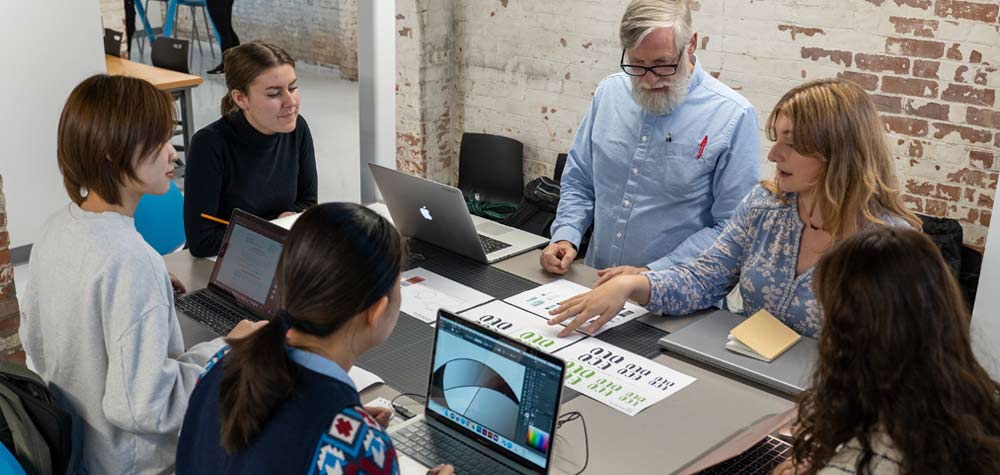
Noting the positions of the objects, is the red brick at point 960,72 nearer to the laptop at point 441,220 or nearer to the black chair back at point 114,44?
the laptop at point 441,220

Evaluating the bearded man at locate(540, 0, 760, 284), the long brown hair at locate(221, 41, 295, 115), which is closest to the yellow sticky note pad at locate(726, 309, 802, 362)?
the bearded man at locate(540, 0, 760, 284)

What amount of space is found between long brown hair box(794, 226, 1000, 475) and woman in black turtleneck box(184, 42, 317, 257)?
2105 mm

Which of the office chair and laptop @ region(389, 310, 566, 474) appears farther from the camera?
the office chair

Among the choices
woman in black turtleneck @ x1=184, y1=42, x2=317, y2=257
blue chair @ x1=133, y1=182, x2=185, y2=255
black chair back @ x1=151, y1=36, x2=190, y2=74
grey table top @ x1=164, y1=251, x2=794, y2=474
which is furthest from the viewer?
black chair back @ x1=151, y1=36, x2=190, y2=74

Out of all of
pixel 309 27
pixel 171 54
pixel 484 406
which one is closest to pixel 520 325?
pixel 484 406

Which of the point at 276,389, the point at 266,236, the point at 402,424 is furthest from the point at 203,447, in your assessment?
the point at 266,236

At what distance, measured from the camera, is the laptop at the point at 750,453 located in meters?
1.85

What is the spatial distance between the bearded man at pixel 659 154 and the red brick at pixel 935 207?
4.77 ft

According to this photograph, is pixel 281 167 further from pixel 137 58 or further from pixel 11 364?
pixel 137 58

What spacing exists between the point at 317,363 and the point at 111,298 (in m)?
0.64

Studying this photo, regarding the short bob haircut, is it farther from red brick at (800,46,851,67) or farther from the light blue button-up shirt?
red brick at (800,46,851,67)

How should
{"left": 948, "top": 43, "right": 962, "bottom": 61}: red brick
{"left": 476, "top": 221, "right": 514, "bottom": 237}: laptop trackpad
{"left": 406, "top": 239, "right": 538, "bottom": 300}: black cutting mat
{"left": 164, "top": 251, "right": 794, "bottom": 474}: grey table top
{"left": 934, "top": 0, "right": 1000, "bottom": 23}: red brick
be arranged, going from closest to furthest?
{"left": 164, "top": 251, "right": 794, "bottom": 474}: grey table top < {"left": 406, "top": 239, "right": 538, "bottom": 300}: black cutting mat < {"left": 476, "top": 221, "right": 514, "bottom": 237}: laptop trackpad < {"left": 934, "top": 0, "right": 1000, "bottom": 23}: red brick < {"left": 948, "top": 43, "right": 962, "bottom": 61}: red brick

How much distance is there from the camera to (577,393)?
2129mm

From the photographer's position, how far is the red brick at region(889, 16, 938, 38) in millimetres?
3777
